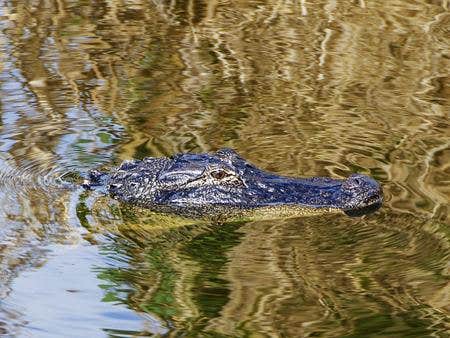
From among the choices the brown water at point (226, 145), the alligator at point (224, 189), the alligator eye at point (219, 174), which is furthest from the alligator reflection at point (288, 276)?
the alligator eye at point (219, 174)

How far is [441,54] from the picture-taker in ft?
29.8

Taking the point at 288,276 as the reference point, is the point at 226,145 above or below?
below

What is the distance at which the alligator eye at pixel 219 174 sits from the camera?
6184 mm

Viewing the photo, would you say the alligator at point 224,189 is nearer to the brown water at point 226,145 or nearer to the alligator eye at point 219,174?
the alligator eye at point 219,174

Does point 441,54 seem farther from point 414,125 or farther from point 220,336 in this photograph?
Result: point 220,336

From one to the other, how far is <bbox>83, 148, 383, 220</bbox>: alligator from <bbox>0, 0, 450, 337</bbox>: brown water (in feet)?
0.37

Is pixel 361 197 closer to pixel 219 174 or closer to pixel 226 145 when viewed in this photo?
pixel 219 174

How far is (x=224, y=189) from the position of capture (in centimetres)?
621

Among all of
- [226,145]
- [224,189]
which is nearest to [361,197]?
[224,189]

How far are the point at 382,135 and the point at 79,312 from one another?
3180 mm

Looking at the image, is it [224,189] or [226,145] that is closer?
[224,189]

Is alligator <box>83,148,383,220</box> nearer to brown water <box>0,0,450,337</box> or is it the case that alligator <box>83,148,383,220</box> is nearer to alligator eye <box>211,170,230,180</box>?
alligator eye <box>211,170,230,180</box>

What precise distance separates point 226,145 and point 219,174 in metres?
0.83

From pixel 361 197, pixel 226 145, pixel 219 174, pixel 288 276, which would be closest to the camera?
pixel 288 276
